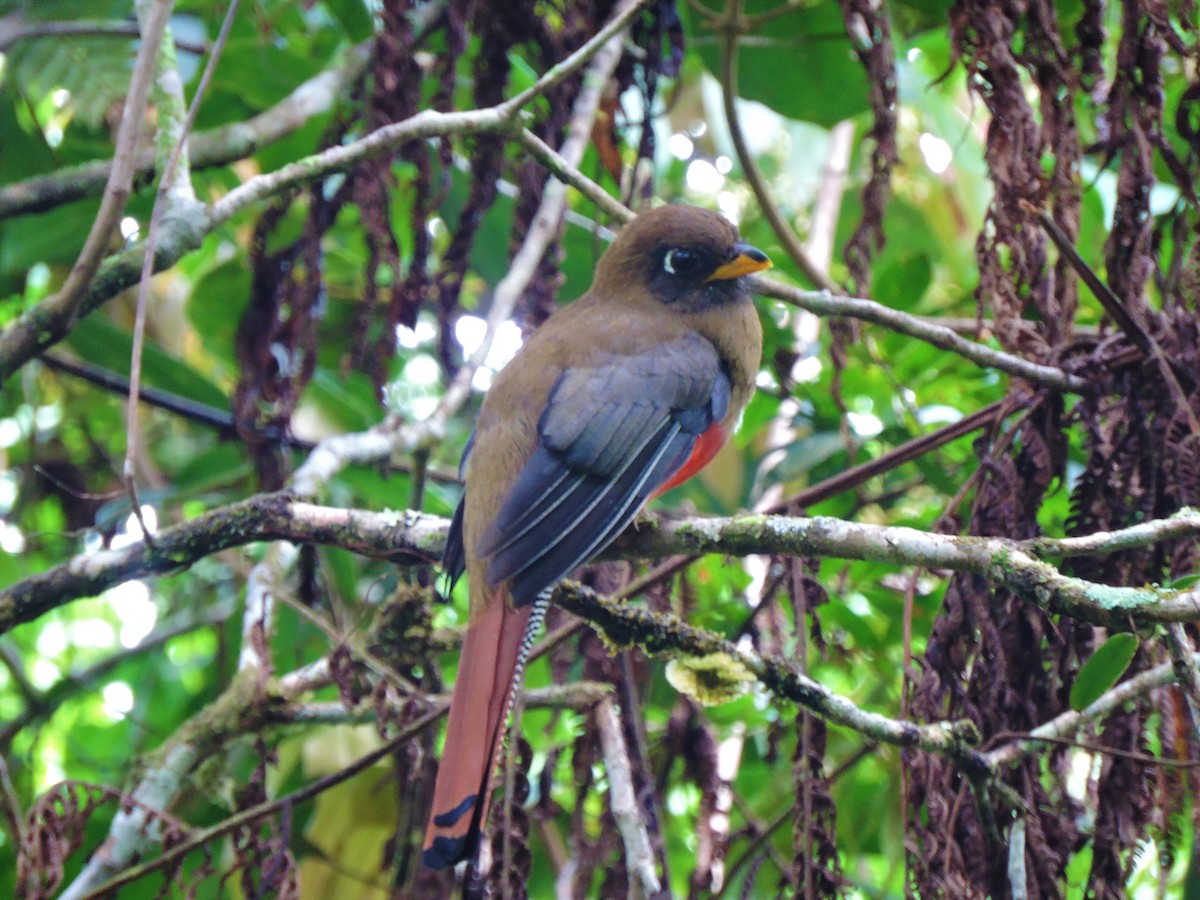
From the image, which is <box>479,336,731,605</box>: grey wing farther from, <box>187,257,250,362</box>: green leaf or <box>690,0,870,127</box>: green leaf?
<box>187,257,250,362</box>: green leaf

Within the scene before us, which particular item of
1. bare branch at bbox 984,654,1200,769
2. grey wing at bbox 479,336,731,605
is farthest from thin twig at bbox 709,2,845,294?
bare branch at bbox 984,654,1200,769

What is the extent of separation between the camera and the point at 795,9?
149 inches

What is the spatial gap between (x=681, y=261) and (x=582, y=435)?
93 cm

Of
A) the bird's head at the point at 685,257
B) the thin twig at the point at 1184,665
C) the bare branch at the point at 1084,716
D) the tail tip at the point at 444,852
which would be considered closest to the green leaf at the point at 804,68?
the bird's head at the point at 685,257

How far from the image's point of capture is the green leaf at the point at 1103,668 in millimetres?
1915

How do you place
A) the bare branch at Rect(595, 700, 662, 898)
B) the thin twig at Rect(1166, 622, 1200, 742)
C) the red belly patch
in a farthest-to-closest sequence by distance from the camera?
1. the red belly patch
2. the bare branch at Rect(595, 700, 662, 898)
3. the thin twig at Rect(1166, 622, 1200, 742)

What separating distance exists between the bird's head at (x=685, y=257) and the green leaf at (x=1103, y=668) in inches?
69.6

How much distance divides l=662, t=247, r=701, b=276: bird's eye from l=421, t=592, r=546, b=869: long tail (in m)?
1.35

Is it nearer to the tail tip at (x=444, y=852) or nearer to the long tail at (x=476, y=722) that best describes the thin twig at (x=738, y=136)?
the long tail at (x=476, y=722)

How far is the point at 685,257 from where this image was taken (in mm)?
3535

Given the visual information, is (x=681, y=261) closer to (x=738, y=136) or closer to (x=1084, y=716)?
(x=738, y=136)

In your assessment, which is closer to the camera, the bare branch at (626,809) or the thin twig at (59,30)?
the bare branch at (626,809)

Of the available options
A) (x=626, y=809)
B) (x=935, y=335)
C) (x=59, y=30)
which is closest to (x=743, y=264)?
(x=935, y=335)

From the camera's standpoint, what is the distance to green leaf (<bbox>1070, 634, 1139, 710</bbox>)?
1.92m
